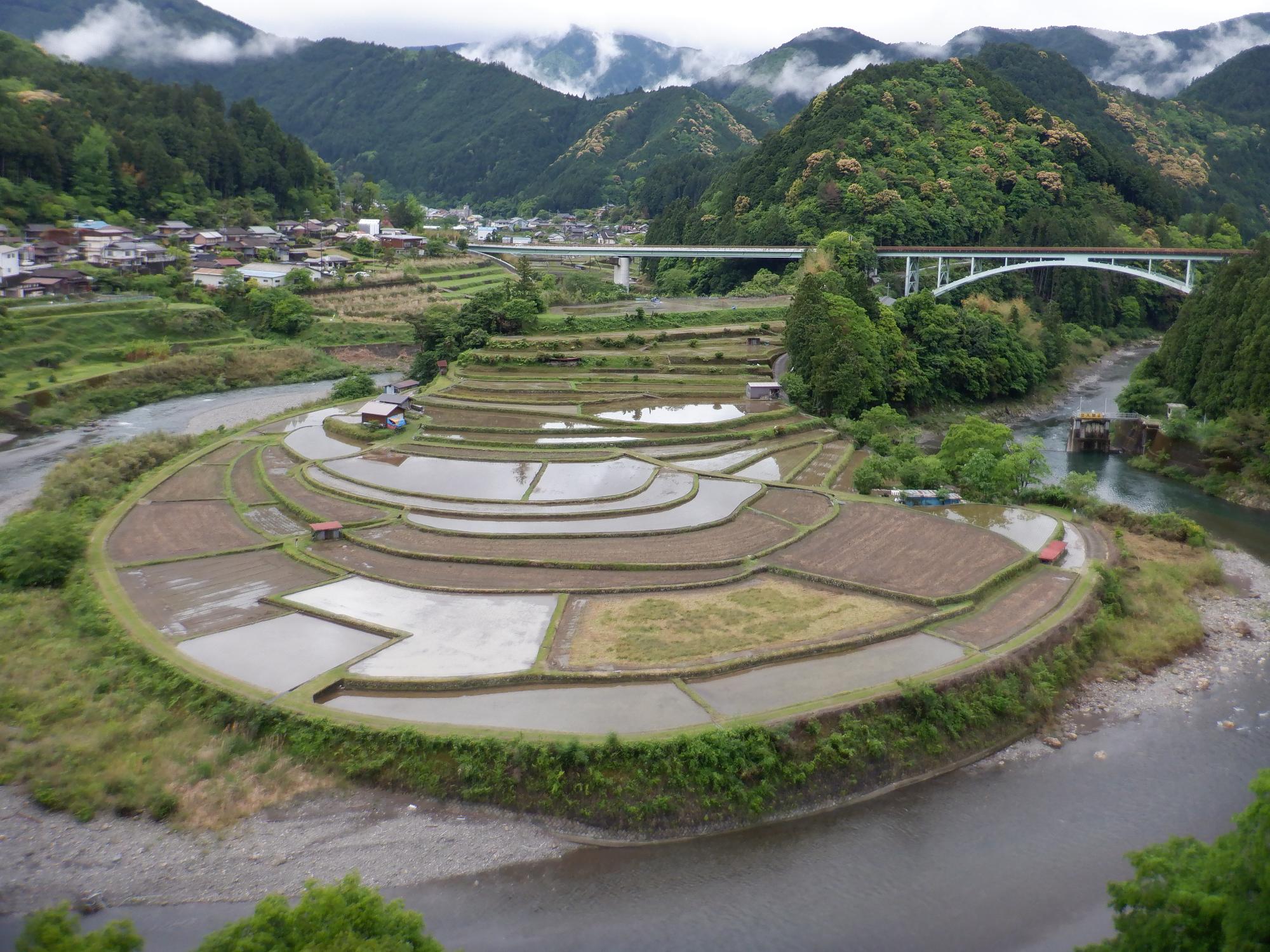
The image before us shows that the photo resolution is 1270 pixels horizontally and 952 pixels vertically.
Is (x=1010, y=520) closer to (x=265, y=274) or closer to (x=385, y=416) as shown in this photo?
(x=385, y=416)

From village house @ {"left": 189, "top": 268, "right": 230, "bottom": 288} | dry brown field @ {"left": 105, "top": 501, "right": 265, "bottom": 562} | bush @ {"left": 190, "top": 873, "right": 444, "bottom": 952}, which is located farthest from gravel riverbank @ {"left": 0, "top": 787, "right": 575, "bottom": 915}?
village house @ {"left": 189, "top": 268, "right": 230, "bottom": 288}

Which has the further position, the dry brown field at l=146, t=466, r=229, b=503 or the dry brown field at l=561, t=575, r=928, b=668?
the dry brown field at l=146, t=466, r=229, b=503

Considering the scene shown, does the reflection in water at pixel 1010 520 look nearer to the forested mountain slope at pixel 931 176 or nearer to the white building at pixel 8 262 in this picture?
the forested mountain slope at pixel 931 176

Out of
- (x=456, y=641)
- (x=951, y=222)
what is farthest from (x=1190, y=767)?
(x=951, y=222)

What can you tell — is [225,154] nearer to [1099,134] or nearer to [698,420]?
[698,420]

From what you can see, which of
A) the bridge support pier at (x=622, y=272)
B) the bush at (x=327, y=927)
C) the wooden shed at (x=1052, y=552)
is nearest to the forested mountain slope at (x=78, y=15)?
the bridge support pier at (x=622, y=272)

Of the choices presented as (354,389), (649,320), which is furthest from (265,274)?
(649,320)

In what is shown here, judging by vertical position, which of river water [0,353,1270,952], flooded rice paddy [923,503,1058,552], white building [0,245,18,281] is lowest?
river water [0,353,1270,952]

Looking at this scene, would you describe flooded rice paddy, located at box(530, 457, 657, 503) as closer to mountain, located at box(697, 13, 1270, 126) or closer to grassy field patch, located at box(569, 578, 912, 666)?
grassy field patch, located at box(569, 578, 912, 666)
